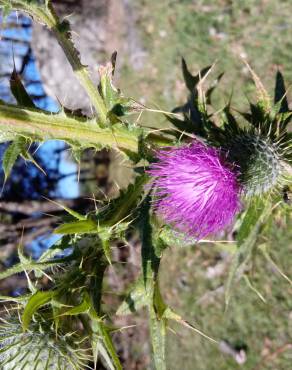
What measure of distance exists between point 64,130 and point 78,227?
45 cm

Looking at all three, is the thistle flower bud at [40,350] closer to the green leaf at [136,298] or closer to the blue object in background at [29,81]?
the green leaf at [136,298]

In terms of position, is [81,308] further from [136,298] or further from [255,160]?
[255,160]

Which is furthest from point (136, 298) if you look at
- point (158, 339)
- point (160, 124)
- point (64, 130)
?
point (160, 124)

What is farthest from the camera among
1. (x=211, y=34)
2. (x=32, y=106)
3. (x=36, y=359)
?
(x=211, y=34)

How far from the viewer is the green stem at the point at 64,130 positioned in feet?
6.46

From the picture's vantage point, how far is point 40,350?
1.97 metres

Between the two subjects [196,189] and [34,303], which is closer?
[34,303]

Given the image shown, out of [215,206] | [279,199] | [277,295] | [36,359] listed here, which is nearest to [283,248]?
[277,295]

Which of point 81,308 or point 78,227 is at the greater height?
point 78,227

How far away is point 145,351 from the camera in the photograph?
6109 millimetres

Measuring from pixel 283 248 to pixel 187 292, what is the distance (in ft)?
5.12

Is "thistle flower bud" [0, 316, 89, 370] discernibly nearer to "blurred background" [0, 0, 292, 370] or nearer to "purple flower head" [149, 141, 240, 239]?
"purple flower head" [149, 141, 240, 239]

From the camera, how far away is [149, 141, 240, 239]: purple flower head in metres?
2.06

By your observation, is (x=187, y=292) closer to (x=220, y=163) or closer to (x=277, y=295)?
(x=277, y=295)
